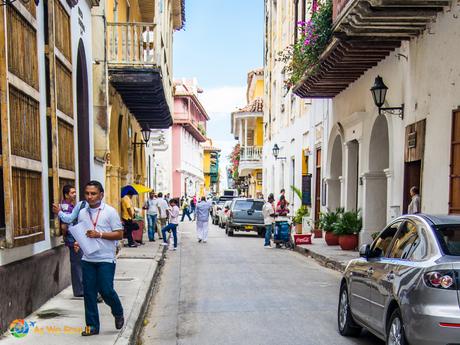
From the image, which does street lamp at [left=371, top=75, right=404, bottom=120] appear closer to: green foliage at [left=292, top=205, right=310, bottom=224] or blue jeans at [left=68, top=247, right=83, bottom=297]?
blue jeans at [left=68, top=247, right=83, bottom=297]

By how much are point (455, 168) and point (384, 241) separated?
4593mm

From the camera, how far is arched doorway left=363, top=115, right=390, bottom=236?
1625 cm

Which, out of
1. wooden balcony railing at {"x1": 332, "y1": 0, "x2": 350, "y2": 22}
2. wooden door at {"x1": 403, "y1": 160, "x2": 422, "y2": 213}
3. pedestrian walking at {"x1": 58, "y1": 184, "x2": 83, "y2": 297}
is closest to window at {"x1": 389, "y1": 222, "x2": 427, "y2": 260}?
pedestrian walking at {"x1": 58, "y1": 184, "x2": 83, "y2": 297}

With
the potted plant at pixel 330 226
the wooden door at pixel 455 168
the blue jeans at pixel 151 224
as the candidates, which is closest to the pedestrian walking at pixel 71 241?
the wooden door at pixel 455 168

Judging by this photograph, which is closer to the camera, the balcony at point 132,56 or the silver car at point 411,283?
the silver car at point 411,283

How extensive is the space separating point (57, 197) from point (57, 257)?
1.06 meters

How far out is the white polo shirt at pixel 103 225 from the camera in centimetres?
650

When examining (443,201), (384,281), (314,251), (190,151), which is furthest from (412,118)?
(190,151)

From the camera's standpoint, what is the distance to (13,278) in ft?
22.7

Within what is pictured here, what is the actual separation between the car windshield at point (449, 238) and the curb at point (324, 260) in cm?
815

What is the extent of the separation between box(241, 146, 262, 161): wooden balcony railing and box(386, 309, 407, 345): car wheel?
1553 inches

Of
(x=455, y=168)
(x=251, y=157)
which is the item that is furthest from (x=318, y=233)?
(x=251, y=157)

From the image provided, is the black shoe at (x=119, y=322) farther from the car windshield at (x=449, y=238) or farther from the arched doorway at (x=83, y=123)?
the arched doorway at (x=83, y=123)

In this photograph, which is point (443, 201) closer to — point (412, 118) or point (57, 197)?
point (412, 118)
